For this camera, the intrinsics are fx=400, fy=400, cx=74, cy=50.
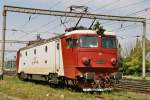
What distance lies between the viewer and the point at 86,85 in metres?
19.6

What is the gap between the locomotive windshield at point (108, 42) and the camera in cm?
2014

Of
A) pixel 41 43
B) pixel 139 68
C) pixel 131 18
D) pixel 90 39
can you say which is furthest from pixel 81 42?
pixel 139 68

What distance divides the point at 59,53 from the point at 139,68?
5412 cm

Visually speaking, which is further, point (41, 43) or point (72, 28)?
point (41, 43)

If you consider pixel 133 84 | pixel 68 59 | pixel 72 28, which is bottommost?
pixel 133 84

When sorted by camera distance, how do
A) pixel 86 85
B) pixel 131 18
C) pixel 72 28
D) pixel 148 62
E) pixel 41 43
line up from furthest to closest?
pixel 148 62
pixel 131 18
pixel 41 43
pixel 72 28
pixel 86 85

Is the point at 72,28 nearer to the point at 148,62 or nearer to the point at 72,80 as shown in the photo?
the point at 72,80

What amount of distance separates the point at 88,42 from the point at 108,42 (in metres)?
1.19

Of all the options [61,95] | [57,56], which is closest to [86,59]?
[61,95]

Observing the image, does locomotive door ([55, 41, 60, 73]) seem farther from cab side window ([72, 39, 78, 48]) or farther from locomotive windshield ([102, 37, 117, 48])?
locomotive windshield ([102, 37, 117, 48])

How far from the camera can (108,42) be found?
20328 millimetres

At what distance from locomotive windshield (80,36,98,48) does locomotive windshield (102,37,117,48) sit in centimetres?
48

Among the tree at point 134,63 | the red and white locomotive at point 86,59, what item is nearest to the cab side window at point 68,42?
the red and white locomotive at point 86,59

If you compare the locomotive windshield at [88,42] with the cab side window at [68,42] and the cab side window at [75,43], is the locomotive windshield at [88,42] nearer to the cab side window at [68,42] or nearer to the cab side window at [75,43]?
the cab side window at [75,43]
